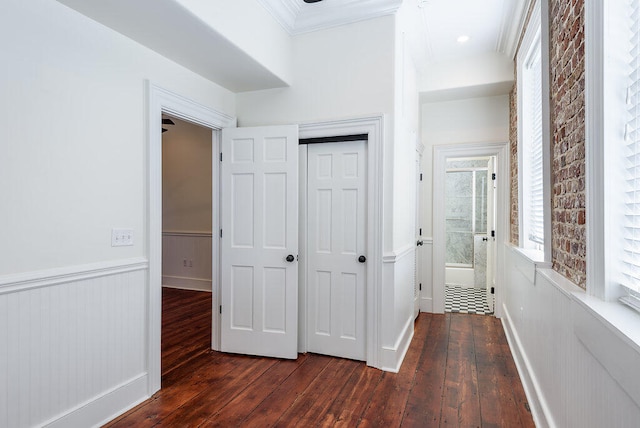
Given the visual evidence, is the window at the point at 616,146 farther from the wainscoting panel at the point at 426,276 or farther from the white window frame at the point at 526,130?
the wainscoting panel at the point at 426,276

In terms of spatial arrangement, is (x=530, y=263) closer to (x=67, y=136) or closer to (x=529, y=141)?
(x=529, y=141)

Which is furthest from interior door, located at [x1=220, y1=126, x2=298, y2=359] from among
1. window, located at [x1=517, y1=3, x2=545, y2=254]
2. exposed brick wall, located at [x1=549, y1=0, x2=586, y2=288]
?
window, located at [x1=517, y1=3, x2=545, y2=254]

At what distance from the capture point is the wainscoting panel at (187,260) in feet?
18.9

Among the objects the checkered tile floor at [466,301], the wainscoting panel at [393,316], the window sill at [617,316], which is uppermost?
the window sill at [617,316]

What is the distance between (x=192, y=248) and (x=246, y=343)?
2970 millimetres

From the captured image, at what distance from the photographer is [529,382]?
2.55 m

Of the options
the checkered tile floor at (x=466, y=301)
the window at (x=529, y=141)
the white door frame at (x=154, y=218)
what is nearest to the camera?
the white door frame at (x=154, y=218)

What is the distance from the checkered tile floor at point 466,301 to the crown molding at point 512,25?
3093mm

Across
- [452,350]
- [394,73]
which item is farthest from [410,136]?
[452,350]

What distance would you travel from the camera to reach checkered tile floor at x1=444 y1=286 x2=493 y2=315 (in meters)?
4.81

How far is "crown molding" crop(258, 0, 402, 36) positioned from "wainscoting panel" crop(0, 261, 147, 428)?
7.38 ft

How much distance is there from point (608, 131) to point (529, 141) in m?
2.13

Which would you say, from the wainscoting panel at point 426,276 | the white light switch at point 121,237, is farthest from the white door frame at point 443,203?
the white light switch at point 121,237

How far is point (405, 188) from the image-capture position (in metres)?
3.52
